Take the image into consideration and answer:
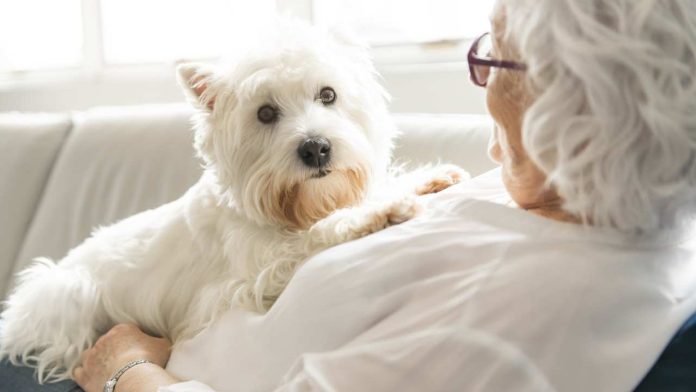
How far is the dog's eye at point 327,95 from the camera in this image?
4.83 feet

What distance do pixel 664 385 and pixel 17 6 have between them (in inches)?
135

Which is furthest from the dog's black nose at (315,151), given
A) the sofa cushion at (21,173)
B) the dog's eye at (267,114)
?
the sofa cushion at (21,173)

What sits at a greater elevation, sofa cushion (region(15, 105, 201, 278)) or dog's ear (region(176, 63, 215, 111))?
dog's ear (region(176, 63, 215, 111))

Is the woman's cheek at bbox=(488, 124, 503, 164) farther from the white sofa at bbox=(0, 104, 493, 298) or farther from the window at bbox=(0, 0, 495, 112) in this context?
the window at bbox=(0, 0, 495, 112)

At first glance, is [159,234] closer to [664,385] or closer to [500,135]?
[500,135]

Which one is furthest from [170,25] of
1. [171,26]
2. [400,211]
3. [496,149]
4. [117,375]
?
[496,149]

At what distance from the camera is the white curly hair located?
2.72 feet

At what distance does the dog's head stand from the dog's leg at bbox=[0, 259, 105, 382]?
43 centimetres

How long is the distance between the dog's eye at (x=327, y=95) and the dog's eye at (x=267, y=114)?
0.33ft

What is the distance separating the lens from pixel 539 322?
0.87 meters

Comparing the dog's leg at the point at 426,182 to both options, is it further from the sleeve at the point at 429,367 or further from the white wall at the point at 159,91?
the white wall at the point at 159,91

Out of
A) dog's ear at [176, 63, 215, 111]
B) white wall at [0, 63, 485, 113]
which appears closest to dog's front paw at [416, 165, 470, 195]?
dog's ear at [176, 63, 215, 111]

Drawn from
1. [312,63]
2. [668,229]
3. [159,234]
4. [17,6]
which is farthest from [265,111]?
[17,6]

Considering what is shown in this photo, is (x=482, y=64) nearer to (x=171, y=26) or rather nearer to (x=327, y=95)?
(x=327, y=95)
